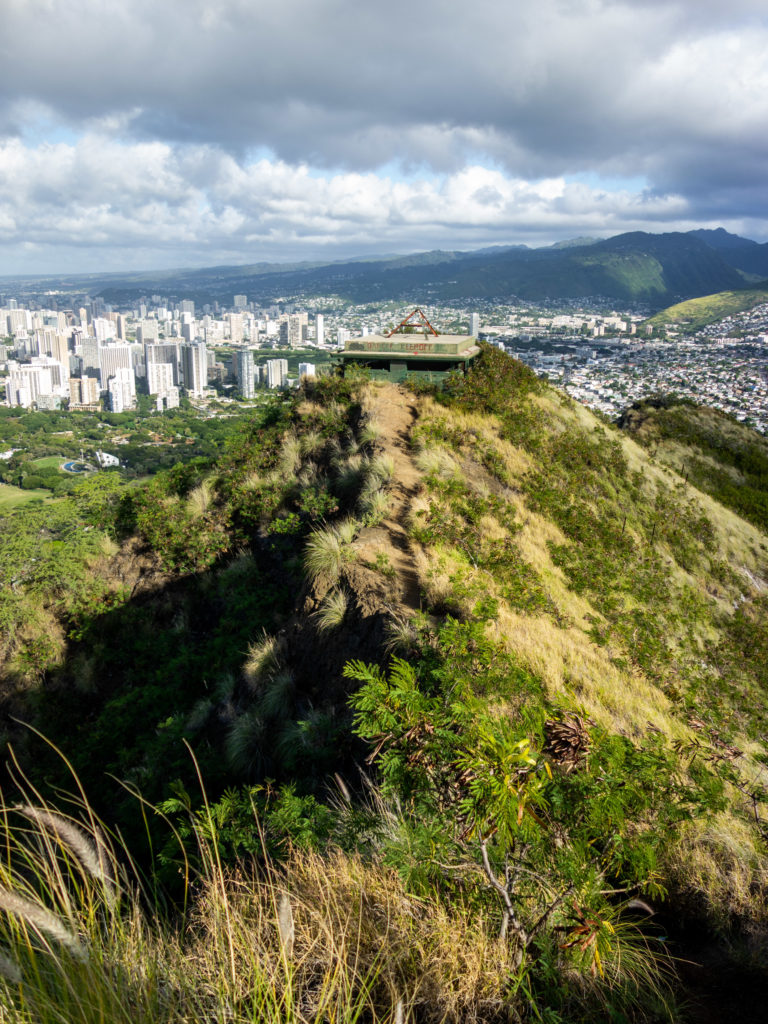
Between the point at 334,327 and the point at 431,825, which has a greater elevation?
the point at 334,327

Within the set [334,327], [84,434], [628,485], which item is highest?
[334,327]

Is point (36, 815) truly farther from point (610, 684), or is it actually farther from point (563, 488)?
point (563, 488)

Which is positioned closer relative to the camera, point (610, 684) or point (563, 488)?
point (610, 684)

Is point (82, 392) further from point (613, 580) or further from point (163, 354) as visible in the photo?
point (613, 580)

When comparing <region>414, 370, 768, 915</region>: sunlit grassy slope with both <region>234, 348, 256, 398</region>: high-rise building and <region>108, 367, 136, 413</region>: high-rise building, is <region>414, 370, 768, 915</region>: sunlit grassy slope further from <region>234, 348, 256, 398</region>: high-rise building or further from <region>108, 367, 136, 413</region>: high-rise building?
<region>108, 367, 136, 413</region>: high-rise building

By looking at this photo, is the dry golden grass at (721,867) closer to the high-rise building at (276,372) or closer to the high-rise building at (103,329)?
the high-rise building at (276,372)

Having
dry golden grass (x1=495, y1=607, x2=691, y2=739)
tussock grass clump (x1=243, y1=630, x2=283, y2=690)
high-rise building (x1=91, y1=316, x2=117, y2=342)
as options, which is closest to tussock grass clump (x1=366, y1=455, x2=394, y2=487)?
tussock grass clump (x1=243, y1=630, x2=283, y2=690)

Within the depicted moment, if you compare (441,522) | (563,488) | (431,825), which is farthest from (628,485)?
(431,825)

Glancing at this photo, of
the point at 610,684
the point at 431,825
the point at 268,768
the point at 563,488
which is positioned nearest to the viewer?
the point at 431,825

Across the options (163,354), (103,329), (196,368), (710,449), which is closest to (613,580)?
(710,449)
